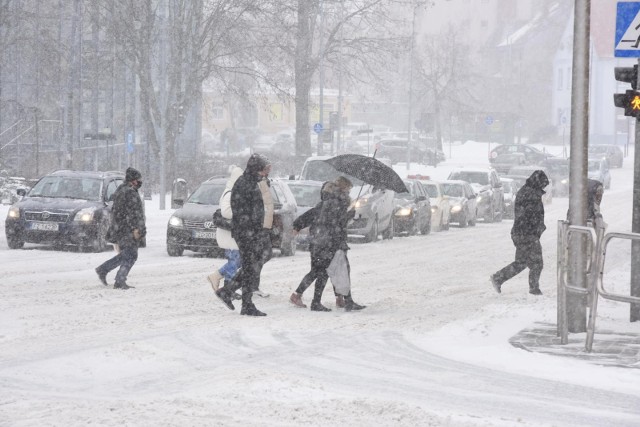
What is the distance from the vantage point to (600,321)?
46.9 ft

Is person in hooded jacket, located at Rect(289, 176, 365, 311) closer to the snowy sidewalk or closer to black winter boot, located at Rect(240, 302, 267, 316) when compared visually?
black winter boot, located at Rect(240, 302, 267, 316)

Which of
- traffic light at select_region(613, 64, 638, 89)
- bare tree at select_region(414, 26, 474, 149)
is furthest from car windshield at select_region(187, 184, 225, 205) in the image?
bare tree at select_region(414, 26, 474, 149)

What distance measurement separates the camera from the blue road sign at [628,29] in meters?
12.8

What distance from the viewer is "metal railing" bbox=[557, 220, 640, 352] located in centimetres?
1164

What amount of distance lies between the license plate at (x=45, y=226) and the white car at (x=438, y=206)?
580 inches

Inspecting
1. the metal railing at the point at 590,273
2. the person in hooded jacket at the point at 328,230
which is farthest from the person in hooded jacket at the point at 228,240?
the metal railing at the point at 590,273

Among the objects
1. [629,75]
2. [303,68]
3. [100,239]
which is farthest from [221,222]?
[303,68]

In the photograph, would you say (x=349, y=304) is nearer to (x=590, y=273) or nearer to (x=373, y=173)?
(x=373, y=173)

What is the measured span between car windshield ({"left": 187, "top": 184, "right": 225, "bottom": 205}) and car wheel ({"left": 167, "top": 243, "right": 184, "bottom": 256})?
984mm

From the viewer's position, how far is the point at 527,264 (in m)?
17.4

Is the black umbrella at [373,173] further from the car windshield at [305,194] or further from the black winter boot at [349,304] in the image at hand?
the car windshield at [305,194]

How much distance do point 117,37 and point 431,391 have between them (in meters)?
31.4

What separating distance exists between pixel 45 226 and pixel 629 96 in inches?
478

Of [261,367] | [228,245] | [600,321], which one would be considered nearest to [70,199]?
[228,245]
